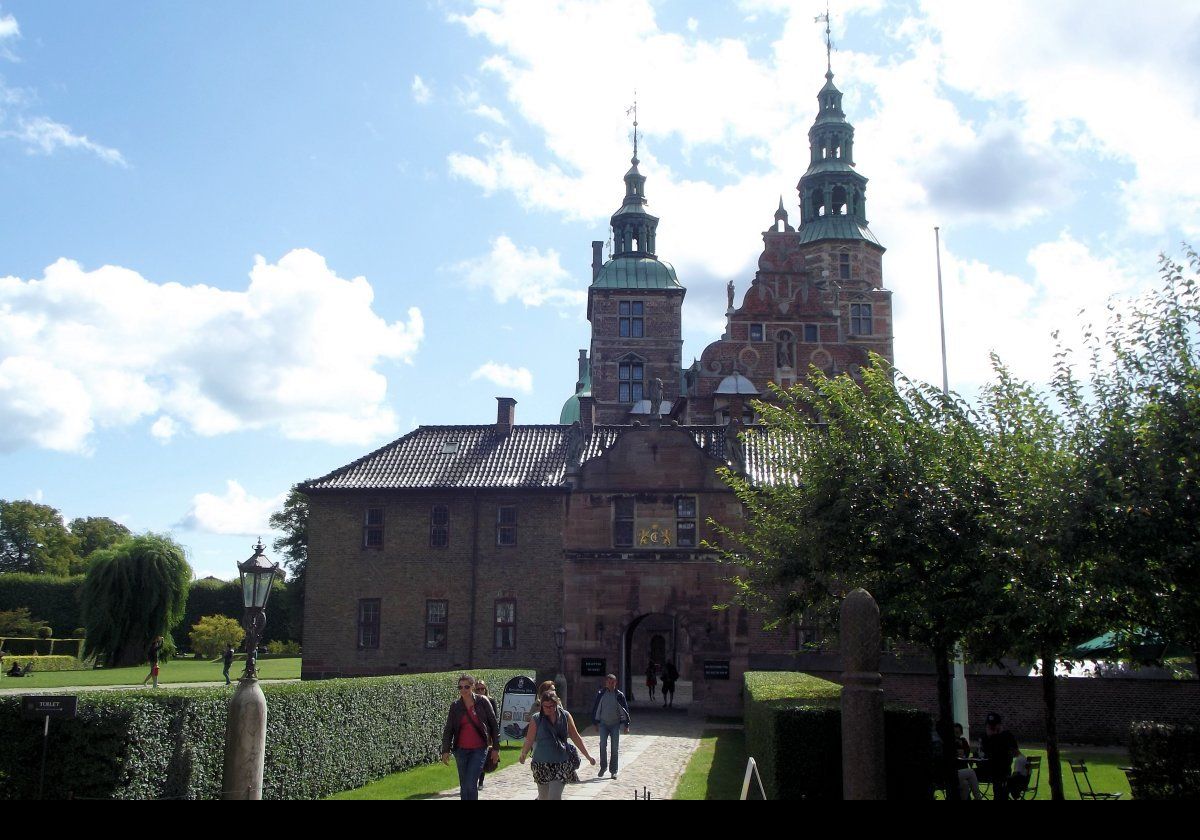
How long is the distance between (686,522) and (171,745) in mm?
21969

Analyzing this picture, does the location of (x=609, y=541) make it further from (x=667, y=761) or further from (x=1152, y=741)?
(x=1152, y=741)

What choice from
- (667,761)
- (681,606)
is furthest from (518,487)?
(667,761)

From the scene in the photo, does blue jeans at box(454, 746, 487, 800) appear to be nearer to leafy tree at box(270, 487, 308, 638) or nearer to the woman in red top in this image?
the woman in red top

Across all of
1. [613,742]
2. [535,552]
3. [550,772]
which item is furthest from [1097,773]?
[535,552]

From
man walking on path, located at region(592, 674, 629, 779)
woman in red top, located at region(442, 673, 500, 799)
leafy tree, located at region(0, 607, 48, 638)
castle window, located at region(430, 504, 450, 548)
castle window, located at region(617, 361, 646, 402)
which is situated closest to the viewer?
woman in red top, located at region(442, 673, 500, 799)

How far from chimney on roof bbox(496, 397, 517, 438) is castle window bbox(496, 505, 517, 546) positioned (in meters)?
4.83

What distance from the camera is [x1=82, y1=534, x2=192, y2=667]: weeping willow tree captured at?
Answer: 5106 cm

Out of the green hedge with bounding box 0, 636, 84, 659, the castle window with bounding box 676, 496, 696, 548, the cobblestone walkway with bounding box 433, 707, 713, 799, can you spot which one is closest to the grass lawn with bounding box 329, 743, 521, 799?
the cobblestone walkway with bounding box 433, 707, 713, 799

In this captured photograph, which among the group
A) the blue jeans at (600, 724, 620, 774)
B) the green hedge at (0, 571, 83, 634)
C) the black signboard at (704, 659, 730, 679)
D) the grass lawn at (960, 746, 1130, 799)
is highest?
the green hedge at (0, 571, 83, 634)

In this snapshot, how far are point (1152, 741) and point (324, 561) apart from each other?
28.5m

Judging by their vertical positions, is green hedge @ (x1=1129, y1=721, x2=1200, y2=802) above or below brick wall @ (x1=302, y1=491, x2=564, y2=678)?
below

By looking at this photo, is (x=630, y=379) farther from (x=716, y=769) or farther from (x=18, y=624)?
(x=716, y=769)

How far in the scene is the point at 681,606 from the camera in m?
32.0

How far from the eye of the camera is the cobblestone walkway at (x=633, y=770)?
1543cm
